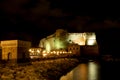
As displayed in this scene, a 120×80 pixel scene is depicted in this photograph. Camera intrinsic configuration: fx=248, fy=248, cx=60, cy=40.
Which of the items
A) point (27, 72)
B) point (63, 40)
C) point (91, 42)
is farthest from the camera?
point (91, 42)

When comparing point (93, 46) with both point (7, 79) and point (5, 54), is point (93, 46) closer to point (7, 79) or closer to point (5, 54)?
point (5, 54)

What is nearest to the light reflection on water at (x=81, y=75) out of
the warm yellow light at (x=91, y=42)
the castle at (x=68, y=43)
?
the castle at (x=68, y=43)

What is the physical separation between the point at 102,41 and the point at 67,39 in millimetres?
17330

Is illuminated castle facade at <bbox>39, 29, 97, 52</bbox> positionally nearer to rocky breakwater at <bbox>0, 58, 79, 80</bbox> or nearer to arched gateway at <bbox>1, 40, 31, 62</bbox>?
arched gateway at <bbox>1, 40, 31, 62</bbox>

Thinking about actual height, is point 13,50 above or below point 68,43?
below

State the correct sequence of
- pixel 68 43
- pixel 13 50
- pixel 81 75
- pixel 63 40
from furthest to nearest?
pixel 68 43 → pixel 63 40 → pixel 13 50 → pixel 81 75

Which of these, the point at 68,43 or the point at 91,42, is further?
the point at 91,42

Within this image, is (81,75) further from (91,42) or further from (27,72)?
(91,42)

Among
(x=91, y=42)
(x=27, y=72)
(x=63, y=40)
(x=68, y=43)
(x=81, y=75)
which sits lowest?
(x=81, y=75)

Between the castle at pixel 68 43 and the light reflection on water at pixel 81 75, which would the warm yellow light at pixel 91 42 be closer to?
the castle at pixel 68 43

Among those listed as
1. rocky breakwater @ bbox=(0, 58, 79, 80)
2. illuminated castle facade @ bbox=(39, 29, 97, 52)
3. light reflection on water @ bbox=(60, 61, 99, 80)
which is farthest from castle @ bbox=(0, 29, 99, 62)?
rocky breakwater @ bbox=(0, 58, 79, 80)

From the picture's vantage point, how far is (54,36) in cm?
4669

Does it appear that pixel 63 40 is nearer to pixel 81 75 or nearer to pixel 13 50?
pixel 13 50

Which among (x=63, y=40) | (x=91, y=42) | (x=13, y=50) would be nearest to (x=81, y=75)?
(x=13, y=50)
